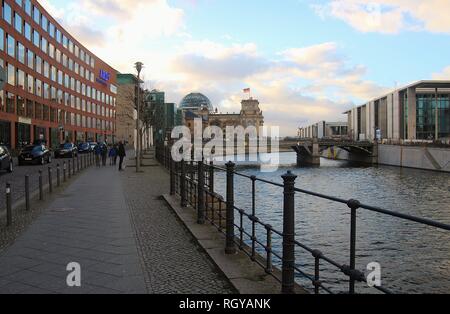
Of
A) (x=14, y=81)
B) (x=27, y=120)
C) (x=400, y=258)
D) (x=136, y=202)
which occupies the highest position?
(x=14, y=81)

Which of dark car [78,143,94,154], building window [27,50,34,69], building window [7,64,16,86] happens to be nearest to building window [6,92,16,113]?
building window [7,64,16,86]

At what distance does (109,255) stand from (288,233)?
3155 mm

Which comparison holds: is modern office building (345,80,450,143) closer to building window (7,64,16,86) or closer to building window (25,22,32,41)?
building window (25,22,32,41)

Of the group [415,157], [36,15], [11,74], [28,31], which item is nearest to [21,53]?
[28,31]

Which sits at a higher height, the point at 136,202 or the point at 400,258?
the point at 136,202

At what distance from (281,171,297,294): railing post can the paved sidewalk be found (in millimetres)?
1562

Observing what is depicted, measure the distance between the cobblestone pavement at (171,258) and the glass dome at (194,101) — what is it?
564ft

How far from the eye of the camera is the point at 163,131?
275 feet

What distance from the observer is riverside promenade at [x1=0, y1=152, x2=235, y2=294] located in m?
5.44

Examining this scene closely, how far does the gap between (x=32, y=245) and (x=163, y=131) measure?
76668 mm

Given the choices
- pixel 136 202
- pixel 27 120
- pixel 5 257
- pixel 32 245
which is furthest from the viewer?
pixel 27 120

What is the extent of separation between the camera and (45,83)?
2530 inches

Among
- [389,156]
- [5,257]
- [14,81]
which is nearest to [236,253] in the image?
[5,257]

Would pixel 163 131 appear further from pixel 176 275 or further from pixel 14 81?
pixel 176 275
